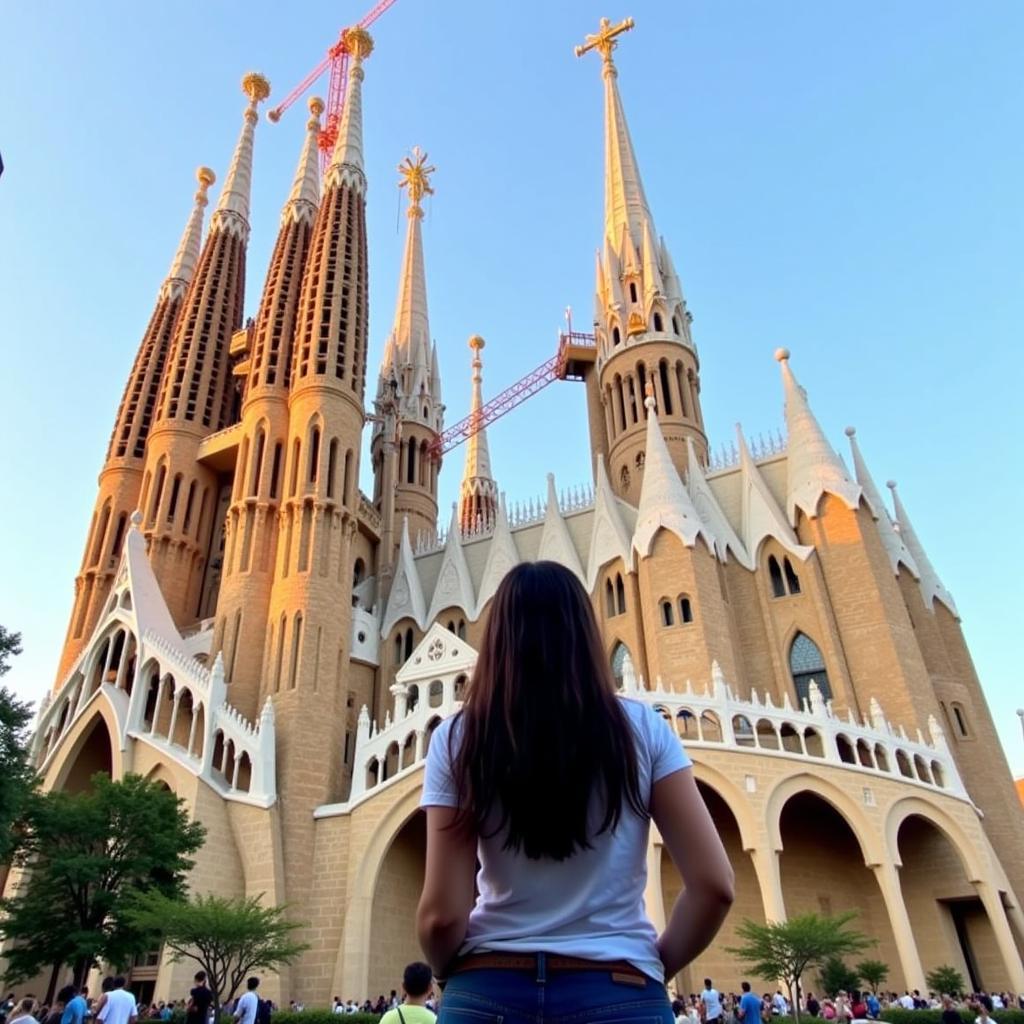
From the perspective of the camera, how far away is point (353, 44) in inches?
1720

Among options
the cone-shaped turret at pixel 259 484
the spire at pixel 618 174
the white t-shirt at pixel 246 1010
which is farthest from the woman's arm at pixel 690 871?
the spire at pixel 618 174

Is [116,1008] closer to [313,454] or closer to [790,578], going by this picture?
[313,454]

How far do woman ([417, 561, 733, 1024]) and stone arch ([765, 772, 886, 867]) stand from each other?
59.9 ft

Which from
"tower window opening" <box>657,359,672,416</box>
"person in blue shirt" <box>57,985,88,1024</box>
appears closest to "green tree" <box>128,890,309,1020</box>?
"person in blue shirt" <box>57,985,88,1024</box>

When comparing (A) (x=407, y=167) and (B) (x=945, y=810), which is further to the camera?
(A) (x=407, y=167)

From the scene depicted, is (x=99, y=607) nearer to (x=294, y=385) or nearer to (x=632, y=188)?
(x=294, y=385)

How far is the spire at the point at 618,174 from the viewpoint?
40.6m

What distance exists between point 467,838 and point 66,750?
26.2 metres

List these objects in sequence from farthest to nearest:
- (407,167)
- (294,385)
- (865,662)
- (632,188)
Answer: (407,167)
(632,188)
(294,385)
(865,662)

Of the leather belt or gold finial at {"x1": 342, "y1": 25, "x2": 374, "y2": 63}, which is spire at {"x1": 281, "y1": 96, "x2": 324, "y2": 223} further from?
the leather belt

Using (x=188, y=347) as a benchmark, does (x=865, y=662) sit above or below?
below

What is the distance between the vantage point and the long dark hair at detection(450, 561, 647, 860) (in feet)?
5.66

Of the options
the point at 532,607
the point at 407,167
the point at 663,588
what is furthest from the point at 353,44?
the point at 532,607

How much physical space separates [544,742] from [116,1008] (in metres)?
8.03
